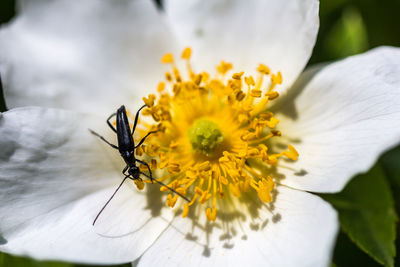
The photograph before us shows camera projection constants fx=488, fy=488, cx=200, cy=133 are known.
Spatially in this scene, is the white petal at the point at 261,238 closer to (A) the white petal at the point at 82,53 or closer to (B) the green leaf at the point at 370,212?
(B) the green leaf at the point at 370,212

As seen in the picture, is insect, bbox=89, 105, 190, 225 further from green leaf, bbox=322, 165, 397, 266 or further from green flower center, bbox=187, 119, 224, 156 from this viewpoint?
green leaf, bbox=322, 165, 397, 266

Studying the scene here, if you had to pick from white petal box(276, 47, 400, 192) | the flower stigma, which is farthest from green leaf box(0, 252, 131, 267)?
white petal box(276, 47, 400, 192)

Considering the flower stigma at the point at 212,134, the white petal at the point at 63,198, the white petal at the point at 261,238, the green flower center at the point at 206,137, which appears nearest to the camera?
the white petal at the point at 261,238

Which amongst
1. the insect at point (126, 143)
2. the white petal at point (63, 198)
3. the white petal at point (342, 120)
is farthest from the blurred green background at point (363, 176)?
the insect at point (126, 143)

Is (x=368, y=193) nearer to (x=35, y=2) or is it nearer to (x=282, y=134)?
(x=282, y=134)

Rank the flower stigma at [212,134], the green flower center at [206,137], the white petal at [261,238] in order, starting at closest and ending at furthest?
the white petal at [261,238] → the flower stigma at [212,134] → the green flower center at [206,137]

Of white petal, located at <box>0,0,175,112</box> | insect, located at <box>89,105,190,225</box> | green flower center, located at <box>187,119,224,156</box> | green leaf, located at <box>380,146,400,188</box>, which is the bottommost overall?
green leaf, located at <box>380,146,400,188</box>
